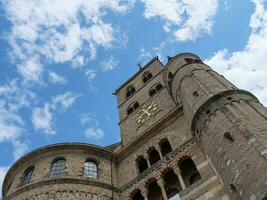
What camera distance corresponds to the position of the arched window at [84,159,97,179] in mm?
23417

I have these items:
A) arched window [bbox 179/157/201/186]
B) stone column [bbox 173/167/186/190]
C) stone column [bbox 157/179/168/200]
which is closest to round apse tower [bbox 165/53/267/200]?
arched window [bbox 179/157/201/186]

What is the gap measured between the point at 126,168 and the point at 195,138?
6004 millimetres

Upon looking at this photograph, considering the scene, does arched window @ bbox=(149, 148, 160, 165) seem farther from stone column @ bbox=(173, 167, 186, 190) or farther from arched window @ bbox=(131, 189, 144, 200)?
stone column @ bbox=(173, 167, 186, 190)

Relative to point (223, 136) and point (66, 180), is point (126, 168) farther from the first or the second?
point (223, 136)

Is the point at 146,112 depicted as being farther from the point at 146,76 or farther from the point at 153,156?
the point at 146,76

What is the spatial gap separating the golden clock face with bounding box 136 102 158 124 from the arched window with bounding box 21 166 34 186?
10.4m

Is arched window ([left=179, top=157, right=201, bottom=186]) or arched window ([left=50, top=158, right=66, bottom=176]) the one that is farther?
arched window ([left=50, top=158, right=66, bottom=176])

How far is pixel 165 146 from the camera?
2494 cm

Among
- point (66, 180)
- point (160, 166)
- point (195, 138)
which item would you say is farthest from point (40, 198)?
point (195, 138)

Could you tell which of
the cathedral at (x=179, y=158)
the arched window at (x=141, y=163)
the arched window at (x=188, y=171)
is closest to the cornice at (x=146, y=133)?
the cathedral at (x=179, y=158)

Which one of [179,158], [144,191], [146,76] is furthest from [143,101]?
[144,191]

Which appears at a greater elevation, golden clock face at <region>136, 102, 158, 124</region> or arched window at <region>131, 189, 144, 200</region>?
golden clock face at <region>136, 102, 158, 124</region>

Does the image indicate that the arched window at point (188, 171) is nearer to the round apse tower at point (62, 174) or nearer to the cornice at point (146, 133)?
the cornice at point (146, 133)

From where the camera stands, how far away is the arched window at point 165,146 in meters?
24.4
